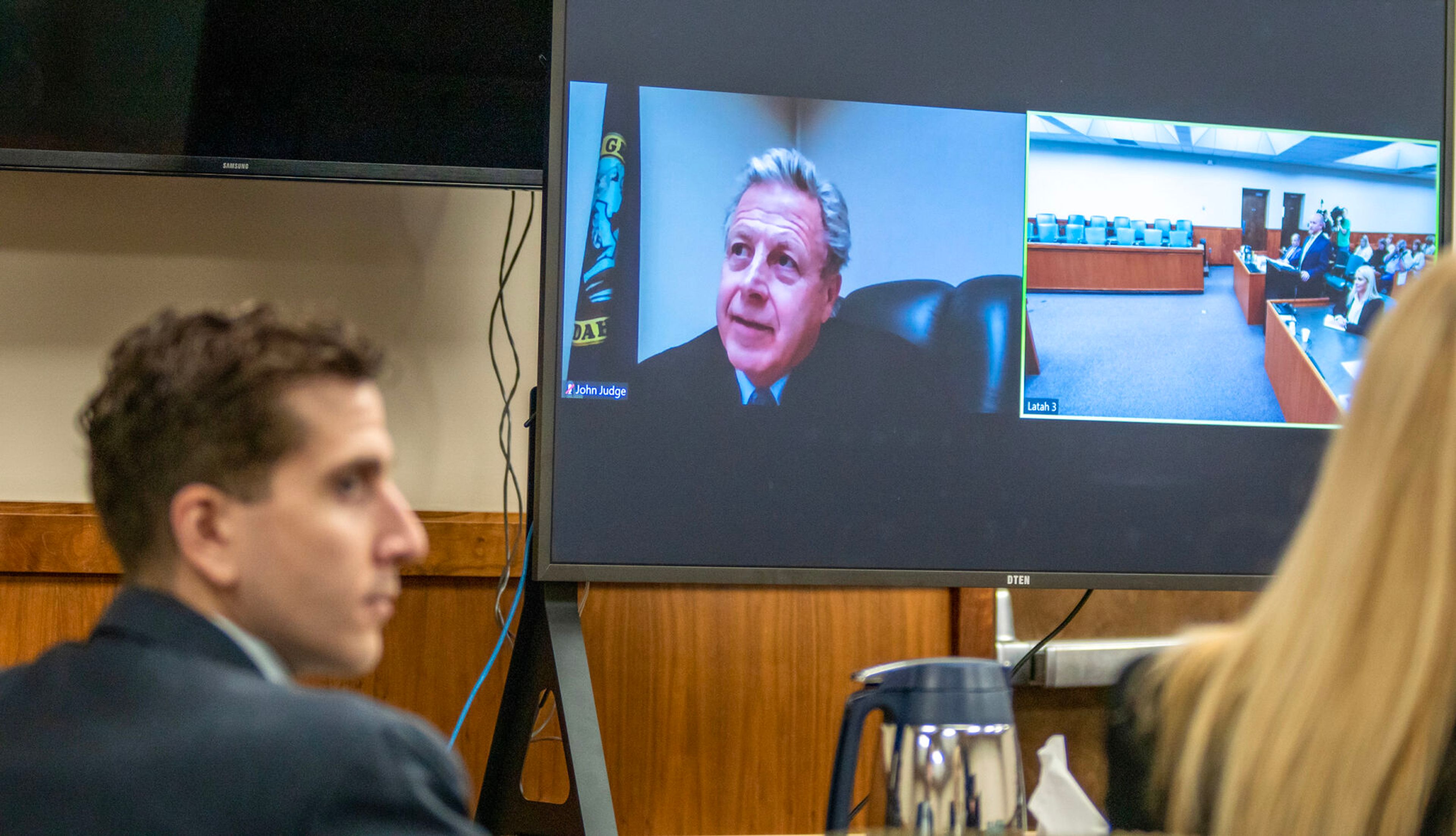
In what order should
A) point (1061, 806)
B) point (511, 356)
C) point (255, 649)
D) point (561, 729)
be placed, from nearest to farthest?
point (255, 649), point (1061, 806), point (561, 729), point (511, 356)

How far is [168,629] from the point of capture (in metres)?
0.65

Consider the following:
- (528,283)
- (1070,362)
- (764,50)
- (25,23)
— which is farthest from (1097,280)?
(25,23)

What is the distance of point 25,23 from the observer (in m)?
1.66

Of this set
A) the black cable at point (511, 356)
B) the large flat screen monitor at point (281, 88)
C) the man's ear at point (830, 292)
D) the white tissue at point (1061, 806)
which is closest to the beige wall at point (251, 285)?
the black cable at point (511, 356)

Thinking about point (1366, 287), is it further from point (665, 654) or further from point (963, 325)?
point (665, 654)

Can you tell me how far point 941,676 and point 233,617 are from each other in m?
0.55

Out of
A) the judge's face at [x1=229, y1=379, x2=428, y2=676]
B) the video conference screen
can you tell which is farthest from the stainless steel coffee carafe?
the video conference screen

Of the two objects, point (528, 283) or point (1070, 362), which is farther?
point (528, 283)

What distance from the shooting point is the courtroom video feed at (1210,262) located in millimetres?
1648

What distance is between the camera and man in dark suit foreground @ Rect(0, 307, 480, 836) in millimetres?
574

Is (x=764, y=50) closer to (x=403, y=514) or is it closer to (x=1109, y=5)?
(x=1109, y=5)

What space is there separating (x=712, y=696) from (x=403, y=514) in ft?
3.88

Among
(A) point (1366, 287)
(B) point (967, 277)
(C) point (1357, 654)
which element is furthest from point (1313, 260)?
(C) point (1357, 654)

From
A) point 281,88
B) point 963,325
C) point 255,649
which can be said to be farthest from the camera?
point 281,88
